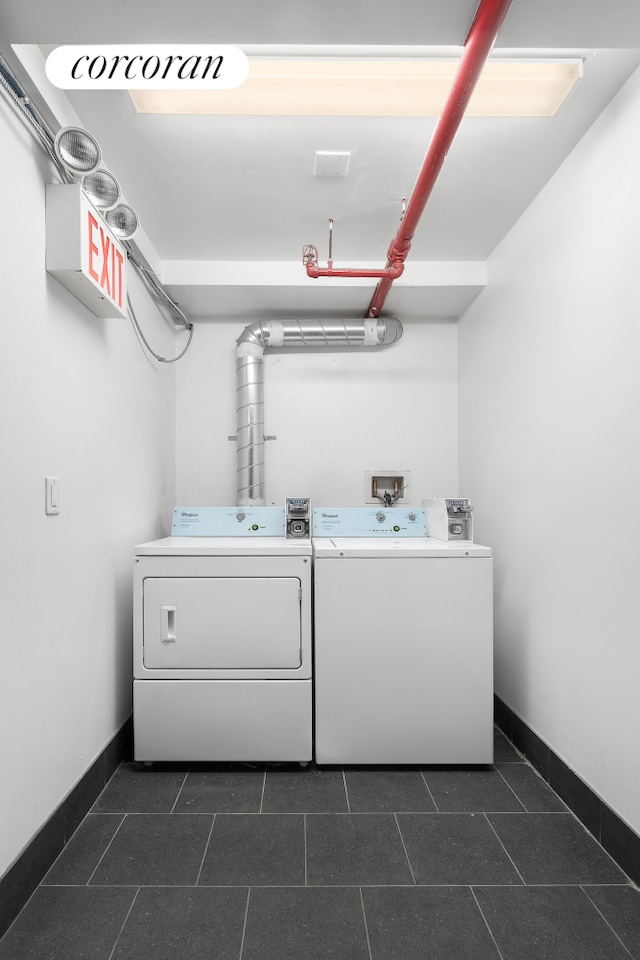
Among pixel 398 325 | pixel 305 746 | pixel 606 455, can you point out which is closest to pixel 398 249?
pixel 398 325

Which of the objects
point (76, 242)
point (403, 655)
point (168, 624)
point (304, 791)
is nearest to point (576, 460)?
point (403, 655)

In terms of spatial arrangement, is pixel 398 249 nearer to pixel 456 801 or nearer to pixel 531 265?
pixel 531 265

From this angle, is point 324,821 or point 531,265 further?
point 531,265

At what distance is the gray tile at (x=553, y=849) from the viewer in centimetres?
148

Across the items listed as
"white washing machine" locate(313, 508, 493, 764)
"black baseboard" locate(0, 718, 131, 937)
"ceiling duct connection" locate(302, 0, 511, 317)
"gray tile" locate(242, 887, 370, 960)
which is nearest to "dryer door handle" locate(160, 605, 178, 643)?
"black baseboard" locate(0, 718, 131, 937)

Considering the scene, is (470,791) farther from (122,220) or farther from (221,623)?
(122,220)

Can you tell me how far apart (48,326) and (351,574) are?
4.74ft

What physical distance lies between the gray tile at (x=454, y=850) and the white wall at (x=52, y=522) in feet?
3.79

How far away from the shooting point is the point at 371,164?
199 cm

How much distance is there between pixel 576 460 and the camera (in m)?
1.85

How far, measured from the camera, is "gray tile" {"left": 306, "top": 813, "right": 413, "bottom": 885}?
147cm

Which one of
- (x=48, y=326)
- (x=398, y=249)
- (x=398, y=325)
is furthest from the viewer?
(x=398, y=325)

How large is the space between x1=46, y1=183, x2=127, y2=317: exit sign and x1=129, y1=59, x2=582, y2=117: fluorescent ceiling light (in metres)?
0.41

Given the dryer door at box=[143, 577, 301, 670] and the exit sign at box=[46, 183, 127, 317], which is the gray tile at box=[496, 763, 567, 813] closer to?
the dryer door at box=[143, 577, 301, 670]
